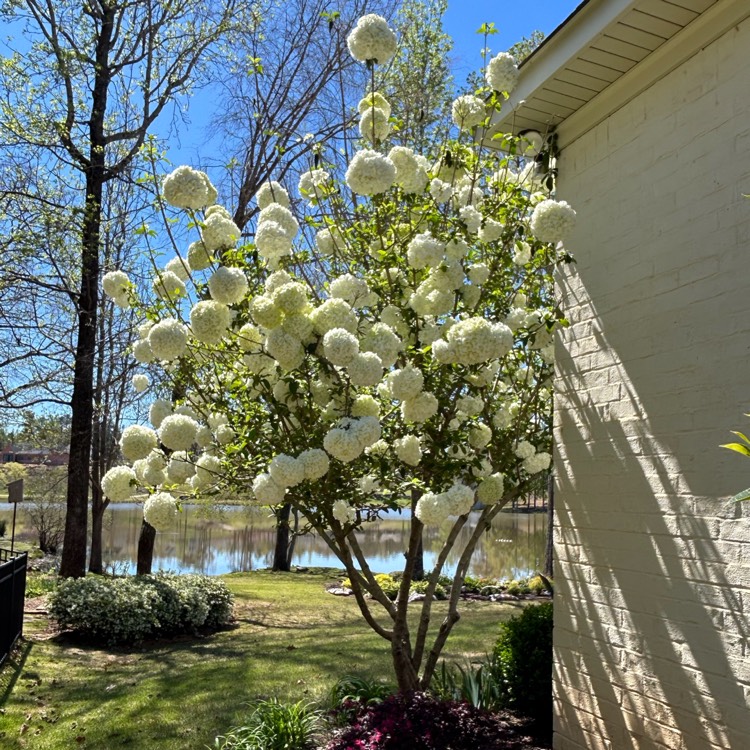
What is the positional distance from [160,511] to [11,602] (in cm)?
450

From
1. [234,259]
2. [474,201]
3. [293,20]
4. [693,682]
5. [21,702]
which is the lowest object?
[21,702]

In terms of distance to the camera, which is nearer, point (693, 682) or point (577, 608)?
point (693, 682)

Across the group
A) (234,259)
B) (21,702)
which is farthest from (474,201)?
(21,702)

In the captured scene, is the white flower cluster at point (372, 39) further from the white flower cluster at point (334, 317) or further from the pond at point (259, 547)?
the pond at point (259, 547)

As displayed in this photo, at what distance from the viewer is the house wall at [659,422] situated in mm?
2861

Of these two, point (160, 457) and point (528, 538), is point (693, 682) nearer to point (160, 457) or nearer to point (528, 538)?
point (160, 457)

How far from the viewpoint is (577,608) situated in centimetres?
370

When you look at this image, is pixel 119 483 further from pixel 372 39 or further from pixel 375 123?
pixel 372 39

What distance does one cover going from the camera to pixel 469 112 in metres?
3.94

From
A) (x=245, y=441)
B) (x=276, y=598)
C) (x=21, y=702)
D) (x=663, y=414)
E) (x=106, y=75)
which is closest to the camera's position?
(x=663, y=414)

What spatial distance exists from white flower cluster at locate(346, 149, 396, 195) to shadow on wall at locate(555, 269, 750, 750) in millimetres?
1275

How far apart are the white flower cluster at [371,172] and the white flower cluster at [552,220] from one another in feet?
2.38

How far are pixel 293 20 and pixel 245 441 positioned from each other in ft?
32.5

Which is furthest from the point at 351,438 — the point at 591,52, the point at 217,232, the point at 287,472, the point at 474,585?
the point at 474,585
